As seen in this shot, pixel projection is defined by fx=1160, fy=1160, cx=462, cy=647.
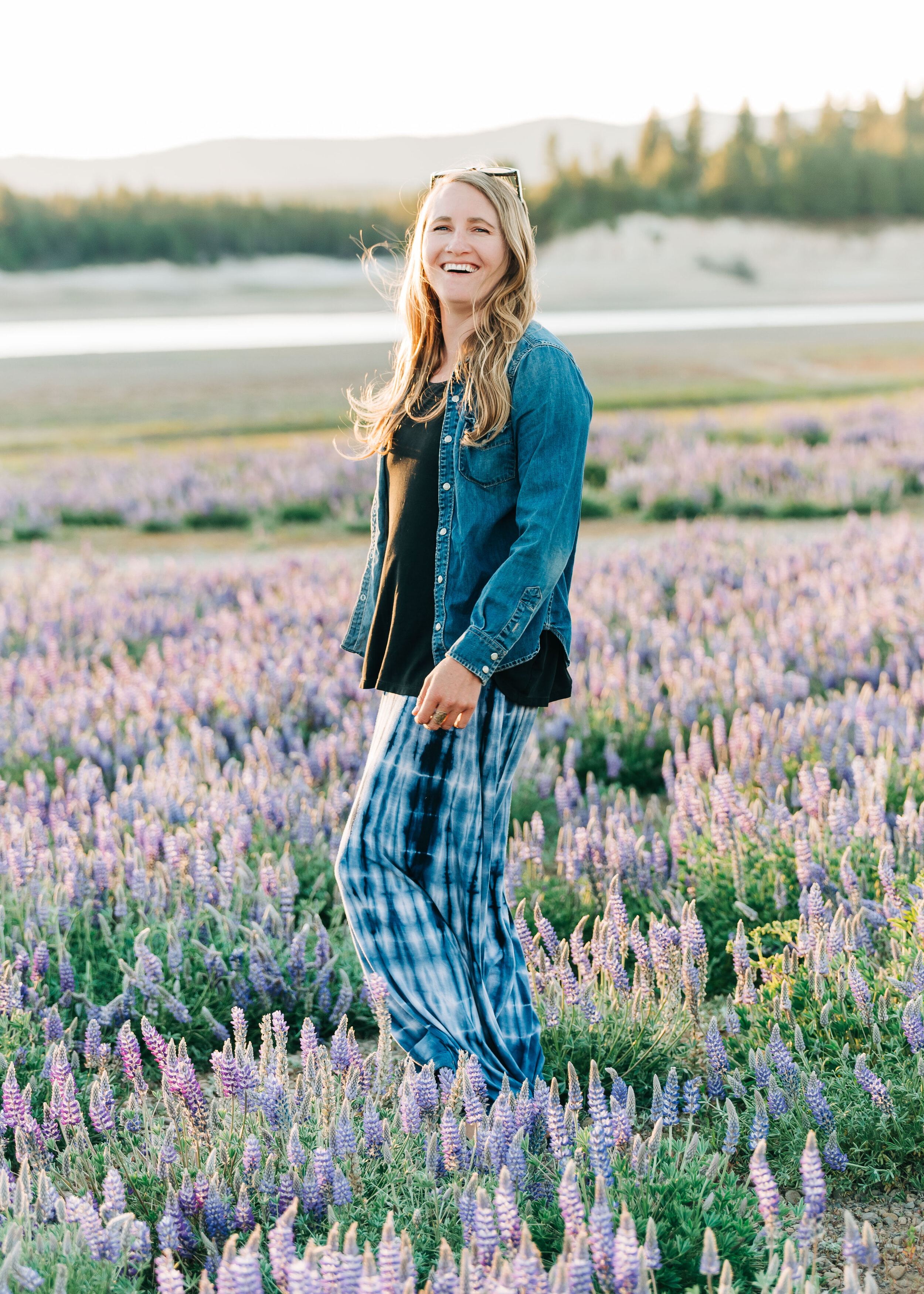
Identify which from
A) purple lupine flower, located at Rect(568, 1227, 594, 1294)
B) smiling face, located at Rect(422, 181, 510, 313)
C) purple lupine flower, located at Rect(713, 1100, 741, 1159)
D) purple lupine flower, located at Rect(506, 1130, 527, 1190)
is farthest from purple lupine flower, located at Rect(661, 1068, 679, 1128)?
smiling face, located at Rect(422, 181, 510, 313)

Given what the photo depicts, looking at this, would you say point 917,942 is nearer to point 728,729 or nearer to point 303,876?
point 303,876

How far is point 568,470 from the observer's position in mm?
2729

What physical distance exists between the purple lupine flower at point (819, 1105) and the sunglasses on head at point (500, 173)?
225 centimetres

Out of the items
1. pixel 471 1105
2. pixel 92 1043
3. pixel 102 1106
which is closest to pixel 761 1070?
pixel 471 1105

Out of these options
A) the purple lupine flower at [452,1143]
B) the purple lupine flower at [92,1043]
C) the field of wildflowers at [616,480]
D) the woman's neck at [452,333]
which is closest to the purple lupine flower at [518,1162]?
the purple lupine flower at [452,1143]

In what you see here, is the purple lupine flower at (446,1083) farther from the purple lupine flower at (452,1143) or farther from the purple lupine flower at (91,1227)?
the purple lupine flower at (91,1227)

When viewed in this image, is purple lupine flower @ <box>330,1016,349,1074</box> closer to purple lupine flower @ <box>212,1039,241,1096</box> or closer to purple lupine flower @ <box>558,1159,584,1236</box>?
purple lupine flower @ <box>212,1039,241,1096</box>

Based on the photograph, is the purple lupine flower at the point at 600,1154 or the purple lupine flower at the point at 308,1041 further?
the purple lupine flower at the point at 308,1041

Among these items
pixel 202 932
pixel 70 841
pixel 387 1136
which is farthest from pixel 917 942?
pixel 70 841

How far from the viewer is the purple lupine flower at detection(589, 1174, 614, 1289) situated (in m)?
1.99

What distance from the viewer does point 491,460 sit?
2.83 metres

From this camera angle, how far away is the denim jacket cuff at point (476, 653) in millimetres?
2676

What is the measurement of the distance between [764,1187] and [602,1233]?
320 mm

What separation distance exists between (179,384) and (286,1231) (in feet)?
142
